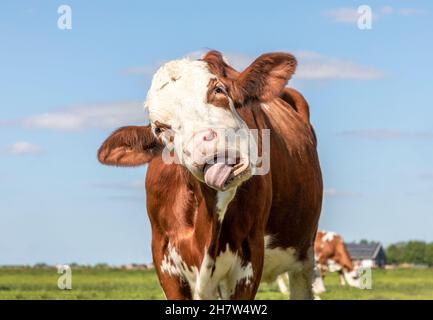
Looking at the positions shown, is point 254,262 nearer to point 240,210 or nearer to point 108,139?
point 240,210

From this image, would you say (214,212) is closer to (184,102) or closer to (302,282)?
(184,102)

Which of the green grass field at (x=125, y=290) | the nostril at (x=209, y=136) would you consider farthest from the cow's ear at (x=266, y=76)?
the green grass field at (x=125, y=290)

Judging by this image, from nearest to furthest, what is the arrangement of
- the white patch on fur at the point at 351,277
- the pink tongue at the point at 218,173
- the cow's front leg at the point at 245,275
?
1. the pink tongue at the point at 218,173
2. the cow's front leg at the point at 245,275
3. the white patch on fur at the point at 351,277

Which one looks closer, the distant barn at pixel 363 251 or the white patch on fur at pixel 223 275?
the white patch on fur at pixel 223 275

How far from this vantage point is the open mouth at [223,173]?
735 centimetres

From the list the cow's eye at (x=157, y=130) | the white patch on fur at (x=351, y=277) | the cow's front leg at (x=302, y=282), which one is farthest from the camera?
the white patch on fur at (x=351, y=277)

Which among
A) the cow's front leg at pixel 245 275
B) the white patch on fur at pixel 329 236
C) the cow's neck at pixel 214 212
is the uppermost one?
the cow's neck at pixel 214 212

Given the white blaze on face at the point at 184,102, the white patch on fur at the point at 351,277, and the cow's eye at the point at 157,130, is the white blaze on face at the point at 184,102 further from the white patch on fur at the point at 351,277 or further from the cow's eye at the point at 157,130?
the white patch on fur at the point at 351,277

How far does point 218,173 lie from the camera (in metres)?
7.35

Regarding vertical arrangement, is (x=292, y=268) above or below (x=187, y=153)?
below

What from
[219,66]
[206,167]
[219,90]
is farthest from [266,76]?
[206,167]

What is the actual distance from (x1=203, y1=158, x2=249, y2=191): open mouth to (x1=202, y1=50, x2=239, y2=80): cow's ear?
974 mm

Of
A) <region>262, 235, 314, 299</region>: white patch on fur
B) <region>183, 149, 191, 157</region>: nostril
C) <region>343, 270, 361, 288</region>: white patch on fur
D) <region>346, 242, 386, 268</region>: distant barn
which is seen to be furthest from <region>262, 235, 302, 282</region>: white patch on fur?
<region>346, 242, 386, 268</region>: distant barn

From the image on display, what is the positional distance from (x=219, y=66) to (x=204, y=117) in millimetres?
959
